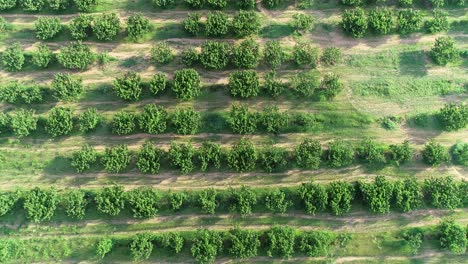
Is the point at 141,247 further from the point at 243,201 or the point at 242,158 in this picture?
the point at 242,158

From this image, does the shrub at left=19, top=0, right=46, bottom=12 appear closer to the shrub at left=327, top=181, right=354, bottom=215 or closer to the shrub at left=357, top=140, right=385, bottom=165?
the shrub at left=327, top=181, right=354, bottom=215

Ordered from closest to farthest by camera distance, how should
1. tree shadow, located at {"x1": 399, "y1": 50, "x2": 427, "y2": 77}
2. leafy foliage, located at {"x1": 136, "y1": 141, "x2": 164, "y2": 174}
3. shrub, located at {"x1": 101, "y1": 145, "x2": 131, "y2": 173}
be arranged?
shrub, located at {"x1": 101, "y1": 145, "x2": 131, "y2": 173}, leafy foliage, located at {"x1": 136, "y1": 141, "x2": 164, "y2": 174}, tree shadow, located at {"x1": 399, "y1": 50, "x2": 427, "y2": 77}

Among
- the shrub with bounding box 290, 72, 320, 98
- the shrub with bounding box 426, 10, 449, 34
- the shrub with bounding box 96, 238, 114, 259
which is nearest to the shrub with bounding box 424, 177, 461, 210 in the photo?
the shrub with bounding box 290, 72, 320, 98

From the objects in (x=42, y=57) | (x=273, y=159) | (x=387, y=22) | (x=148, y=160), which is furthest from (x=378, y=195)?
(x=42, y=57)

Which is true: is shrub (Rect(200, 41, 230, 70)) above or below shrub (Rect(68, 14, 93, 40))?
below

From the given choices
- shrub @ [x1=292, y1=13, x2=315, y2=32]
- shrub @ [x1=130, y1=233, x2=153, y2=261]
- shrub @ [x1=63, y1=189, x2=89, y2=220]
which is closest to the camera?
shrub @ [x1=130, y1=233, x2=153, y2=261]
